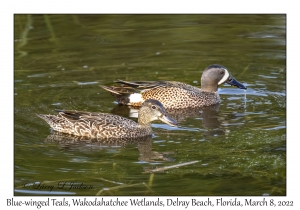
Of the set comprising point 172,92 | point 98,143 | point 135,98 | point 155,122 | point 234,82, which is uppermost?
point 234,82

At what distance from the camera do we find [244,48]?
1481cm

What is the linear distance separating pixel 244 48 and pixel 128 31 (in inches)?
116

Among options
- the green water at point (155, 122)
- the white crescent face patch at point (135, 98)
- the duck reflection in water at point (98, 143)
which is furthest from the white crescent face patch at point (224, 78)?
the duck reflection in water at point (98, 143)

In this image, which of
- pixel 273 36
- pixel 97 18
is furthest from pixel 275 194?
pixel 97 18

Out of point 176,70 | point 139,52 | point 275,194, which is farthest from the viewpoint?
point 139,52

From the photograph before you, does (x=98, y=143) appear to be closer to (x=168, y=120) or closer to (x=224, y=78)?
(x=168, y=120)

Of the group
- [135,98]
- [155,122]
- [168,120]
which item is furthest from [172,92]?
[168,120]

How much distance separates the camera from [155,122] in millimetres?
10953

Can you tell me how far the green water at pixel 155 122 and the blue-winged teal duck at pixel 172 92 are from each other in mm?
268

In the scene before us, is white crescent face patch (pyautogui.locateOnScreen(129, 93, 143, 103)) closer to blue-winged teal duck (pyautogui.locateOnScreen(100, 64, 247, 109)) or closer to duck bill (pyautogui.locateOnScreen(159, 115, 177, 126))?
blue-winged teal duck (pyautogui.locateOnScreen(100, 64, 247, 109))

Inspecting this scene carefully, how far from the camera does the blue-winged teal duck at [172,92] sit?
1217 centimetres

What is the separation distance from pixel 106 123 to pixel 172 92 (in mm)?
2312

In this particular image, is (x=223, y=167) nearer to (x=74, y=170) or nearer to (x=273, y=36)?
(x=74, y=170)

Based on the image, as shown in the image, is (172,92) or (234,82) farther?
(234,82)
